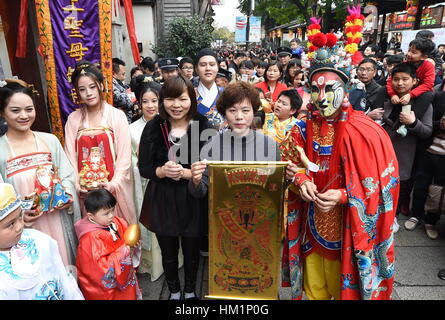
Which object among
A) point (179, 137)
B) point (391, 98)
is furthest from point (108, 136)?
point (391, 98)

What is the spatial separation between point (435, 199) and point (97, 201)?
3739 millimetres

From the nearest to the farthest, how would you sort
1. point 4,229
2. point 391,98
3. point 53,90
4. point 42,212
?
point 4,229, point 42,212, point 53,90, point 391,98

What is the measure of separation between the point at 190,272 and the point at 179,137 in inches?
48.7

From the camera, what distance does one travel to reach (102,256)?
7.61 ft

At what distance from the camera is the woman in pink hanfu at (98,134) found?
2758 mm

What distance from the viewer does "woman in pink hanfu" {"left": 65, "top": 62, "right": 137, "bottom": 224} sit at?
109 inches

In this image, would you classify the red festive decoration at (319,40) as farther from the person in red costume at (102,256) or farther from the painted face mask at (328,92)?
the person in red costume at (102,256)

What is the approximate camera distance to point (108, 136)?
2.85m

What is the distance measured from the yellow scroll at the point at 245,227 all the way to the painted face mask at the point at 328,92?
479 mm

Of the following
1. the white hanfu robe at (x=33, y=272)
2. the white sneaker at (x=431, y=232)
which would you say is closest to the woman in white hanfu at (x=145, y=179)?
the white hanfu robe at (x=33, y=272)

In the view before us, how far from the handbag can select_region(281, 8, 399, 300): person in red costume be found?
196cm

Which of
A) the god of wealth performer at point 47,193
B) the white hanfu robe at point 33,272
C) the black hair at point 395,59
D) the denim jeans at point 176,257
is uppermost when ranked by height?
the black hair at point 395,59

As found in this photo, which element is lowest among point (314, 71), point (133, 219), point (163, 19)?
point (133, 219)

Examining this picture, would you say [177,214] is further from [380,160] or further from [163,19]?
[163,19]
